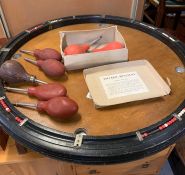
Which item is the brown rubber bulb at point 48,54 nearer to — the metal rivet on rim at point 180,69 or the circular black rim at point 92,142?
the circular black rim at point 92,142

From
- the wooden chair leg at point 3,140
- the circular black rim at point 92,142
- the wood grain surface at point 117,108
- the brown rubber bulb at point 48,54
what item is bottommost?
the wooden chair leg at point 3,140

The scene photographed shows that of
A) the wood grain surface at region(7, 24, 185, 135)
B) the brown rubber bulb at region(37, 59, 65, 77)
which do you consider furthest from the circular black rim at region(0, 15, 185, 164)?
the brown rubber bulb at region(37, 59, 65, 77)

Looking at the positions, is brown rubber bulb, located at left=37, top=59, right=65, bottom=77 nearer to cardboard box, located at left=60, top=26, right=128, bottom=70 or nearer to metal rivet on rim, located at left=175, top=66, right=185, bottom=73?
cardboard box, located at left=60, top=26, right=128, bottom=70

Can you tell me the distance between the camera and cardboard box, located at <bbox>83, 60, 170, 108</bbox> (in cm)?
65

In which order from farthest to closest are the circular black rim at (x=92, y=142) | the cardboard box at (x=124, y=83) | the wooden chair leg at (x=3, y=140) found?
the wooden chair leg at (x=3, y=140)
the cardboard box at (x=124, y=83)
the circular black rim at (x=92, y=142)

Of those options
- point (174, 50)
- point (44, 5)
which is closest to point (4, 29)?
point (44, 5)

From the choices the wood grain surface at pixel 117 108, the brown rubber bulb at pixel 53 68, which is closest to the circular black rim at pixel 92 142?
the wood grain surface at pixel 117 108

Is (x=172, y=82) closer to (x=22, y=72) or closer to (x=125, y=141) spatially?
(x=125, y=141)

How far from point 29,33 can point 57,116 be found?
0.47m

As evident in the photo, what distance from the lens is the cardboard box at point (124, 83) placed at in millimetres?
653

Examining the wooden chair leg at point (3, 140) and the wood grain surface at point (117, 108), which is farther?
the wooden chair leg at point (3, 140)

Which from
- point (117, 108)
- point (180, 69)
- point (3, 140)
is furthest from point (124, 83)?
point (3, 140)

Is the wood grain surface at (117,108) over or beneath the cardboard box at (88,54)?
beneath

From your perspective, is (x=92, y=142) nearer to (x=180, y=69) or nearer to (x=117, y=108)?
(x=117, y=108)
